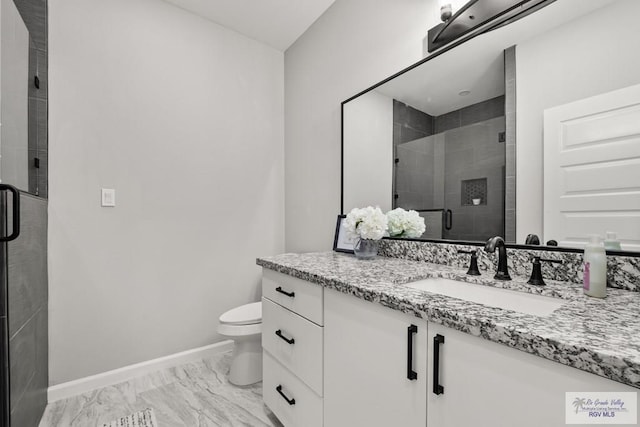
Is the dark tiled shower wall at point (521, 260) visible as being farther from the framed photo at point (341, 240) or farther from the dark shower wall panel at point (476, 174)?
the framed photo at point (341, 240)

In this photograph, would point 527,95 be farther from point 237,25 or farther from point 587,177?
point 237,25

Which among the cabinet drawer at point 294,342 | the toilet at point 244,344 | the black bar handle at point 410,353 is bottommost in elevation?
the toilet at point 244,344

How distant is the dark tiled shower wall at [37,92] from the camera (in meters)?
1.53

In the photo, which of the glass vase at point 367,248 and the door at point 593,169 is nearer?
the door at point 593,169

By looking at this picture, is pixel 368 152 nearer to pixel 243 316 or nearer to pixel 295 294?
pixel 295 294

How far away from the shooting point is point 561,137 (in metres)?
1.04

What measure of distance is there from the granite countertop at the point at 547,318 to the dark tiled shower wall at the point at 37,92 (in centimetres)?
165

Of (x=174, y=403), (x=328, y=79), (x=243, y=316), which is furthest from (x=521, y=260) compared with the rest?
(x=174, y=403)

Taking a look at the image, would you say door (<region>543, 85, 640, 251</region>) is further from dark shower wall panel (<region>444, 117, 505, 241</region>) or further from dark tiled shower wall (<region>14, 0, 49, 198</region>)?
dark tiled shower wall (<region>14, 0, 49, 198</region>)

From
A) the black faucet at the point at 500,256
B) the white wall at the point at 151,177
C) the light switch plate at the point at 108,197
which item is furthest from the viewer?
the light switch plate at the point at 108,197

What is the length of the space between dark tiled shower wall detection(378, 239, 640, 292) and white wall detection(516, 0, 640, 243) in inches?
4.0

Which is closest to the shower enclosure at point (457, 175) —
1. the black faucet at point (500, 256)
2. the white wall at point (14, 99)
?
the black faucet at point (500, 256)

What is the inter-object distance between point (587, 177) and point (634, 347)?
0.70 meters

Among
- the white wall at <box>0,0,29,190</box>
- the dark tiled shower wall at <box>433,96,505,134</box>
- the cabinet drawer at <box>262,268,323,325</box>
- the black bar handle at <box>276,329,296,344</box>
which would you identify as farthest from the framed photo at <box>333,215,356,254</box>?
the white wall at <box>0,0,29,190</box>
